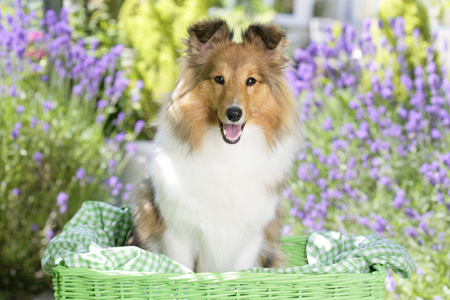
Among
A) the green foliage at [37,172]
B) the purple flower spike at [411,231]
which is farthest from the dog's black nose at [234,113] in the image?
the green foliage at [37,172]

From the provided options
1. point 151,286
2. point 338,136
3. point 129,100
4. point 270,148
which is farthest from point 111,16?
point 151,286

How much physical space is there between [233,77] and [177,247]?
90 cm

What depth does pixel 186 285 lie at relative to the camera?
191cm

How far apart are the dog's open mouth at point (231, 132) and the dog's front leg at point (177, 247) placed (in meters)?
0.54

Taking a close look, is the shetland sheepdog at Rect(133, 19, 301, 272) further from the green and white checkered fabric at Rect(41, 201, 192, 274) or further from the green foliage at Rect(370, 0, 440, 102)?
the green foliage at Rect(370, 0, 440, 102)

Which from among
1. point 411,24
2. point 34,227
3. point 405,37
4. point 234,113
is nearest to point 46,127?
point 34,227

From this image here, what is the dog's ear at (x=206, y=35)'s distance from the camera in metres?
2.33

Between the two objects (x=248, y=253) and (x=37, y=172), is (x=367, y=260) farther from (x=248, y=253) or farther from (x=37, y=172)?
(x=37, y=172)

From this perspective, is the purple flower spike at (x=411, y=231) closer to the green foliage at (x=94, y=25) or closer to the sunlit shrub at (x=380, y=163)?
the sunlit shrub at (x=380, y=163)

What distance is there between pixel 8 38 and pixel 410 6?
3.93 meters

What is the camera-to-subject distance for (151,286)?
191 centimetres

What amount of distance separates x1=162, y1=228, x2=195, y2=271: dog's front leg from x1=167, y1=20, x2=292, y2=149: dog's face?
55 centimetres


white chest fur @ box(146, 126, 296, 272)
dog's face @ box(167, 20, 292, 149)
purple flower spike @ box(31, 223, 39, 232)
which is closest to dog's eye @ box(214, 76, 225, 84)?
dog's face @ box(167, 20, 292, 149)

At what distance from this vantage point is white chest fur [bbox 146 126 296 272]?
2.33 meters
